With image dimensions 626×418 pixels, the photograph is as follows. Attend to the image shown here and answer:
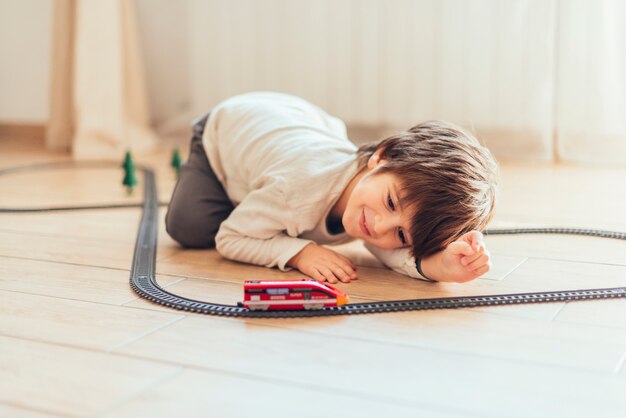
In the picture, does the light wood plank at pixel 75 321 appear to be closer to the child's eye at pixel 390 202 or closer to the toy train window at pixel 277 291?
the toy train window at pixel 277 291

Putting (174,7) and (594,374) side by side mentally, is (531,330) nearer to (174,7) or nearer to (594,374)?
(594,374)

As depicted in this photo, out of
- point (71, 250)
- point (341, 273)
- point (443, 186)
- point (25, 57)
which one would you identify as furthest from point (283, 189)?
point (25, 57)

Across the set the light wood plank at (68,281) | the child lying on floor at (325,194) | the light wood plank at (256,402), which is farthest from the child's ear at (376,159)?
the light wood plank at (256,402)

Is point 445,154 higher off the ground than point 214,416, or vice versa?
point 445,154

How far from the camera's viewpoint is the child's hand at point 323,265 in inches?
45.8

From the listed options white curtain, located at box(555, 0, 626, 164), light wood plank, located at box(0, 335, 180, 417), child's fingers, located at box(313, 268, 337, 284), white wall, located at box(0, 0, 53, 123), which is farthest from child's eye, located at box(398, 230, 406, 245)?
white wall, located at box(0, 0, 53, 123)

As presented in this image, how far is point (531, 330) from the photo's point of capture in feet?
3.06

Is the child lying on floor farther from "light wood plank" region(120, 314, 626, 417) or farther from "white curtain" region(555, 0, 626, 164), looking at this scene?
"white curtain" region(555, 0, 626, 164)

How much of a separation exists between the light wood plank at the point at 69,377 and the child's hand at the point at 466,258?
43 centimetres

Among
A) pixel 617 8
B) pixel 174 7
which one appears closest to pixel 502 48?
pixel 617 8

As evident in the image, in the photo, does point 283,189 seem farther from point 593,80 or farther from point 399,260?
point 593,80

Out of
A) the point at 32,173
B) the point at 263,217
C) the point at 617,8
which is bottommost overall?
the point at 32,173

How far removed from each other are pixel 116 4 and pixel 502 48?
1.27 metres

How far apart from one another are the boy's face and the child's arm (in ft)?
0.14
